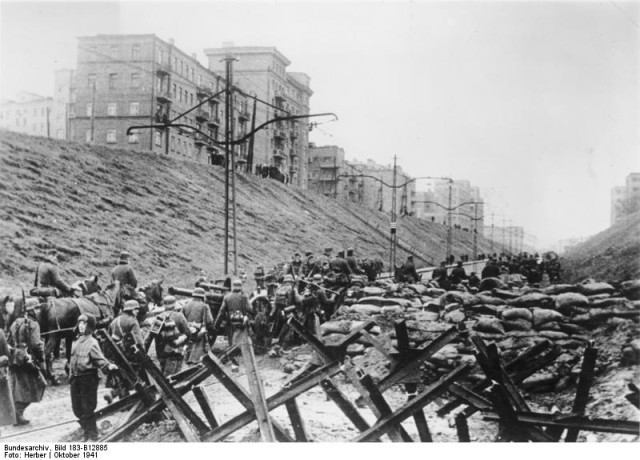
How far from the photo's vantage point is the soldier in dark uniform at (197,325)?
1111 centimetres

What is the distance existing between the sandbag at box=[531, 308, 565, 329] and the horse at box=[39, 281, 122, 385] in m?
8.74

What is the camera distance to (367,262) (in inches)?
1163

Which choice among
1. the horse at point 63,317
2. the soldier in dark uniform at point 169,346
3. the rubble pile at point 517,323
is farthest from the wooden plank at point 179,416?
the horse at point 63,317

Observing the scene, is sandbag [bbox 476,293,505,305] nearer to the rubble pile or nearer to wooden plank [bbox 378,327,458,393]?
the rubble pile

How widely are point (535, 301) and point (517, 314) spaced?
3.13ft

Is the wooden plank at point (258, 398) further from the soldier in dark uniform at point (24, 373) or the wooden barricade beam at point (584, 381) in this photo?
the soldier in dark uniform at point (24, 373)

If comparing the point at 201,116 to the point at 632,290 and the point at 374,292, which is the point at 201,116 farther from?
the point at 632,290

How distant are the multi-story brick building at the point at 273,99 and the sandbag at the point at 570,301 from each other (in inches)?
1953

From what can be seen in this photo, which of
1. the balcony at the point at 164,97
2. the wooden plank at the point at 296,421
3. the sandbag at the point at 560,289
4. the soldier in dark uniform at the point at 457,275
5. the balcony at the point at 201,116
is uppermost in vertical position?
the balcony at the point at 164,97

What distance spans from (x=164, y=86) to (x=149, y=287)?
135ft
